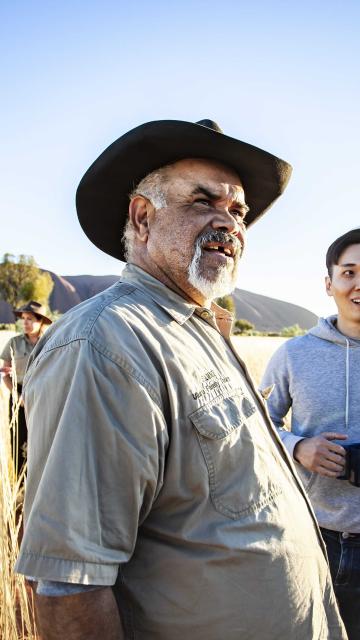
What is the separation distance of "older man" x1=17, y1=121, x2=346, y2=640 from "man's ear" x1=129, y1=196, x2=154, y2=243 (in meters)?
0.24

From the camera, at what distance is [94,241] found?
230 cm

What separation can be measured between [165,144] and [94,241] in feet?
2.05

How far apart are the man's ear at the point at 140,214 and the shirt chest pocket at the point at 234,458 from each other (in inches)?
29.3

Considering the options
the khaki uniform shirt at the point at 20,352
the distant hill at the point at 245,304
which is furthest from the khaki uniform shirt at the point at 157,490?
the distant hill at the point at 245,304

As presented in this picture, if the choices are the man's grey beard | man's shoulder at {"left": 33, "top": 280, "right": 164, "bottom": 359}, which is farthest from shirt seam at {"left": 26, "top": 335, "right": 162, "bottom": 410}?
the man's grey beard

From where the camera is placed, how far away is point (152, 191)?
6.14 feet

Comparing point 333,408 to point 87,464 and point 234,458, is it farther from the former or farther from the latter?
point 87,464

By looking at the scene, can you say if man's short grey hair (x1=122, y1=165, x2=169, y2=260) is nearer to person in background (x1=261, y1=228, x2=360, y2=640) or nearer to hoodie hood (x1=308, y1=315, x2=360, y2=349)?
person in background (x1=261, y1=228, x2=360, y2=640)

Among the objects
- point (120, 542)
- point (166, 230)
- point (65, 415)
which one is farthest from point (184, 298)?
point (120, 542)

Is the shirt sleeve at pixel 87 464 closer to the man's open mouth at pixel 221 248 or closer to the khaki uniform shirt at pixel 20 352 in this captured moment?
the man's open mouth at pixel 221 248

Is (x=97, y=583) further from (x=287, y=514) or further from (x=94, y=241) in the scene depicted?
(x=94, y=241)

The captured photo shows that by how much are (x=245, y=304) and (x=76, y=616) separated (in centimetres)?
12308

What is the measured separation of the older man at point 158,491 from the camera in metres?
1.04

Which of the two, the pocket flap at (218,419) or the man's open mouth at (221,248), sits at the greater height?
the man's open mouth at (221,248)
